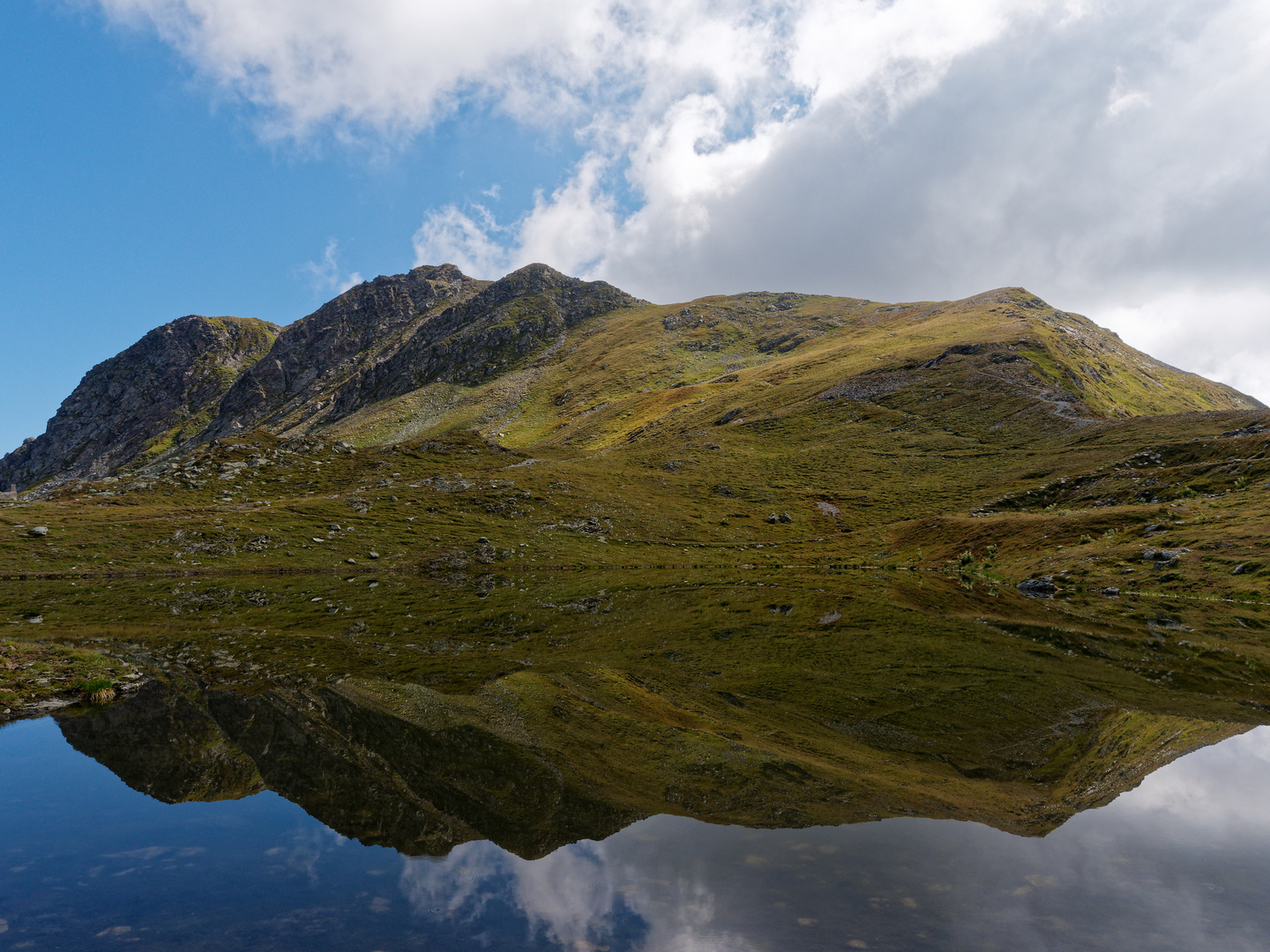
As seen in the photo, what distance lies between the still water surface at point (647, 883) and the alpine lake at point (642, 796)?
0.05m

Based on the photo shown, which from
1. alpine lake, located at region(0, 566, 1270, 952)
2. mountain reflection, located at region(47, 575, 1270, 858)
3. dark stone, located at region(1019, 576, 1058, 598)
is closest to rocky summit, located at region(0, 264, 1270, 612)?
dark stone, located at region(1019, 576, 1058, 598)

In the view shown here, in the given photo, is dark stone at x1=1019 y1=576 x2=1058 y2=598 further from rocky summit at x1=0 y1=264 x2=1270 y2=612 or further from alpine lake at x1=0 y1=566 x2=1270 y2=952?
alpine lake at x1=0 y1=566 x2=1270 y2=952

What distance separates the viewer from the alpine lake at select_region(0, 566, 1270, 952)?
332 inches

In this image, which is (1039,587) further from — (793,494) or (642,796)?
(793,494)

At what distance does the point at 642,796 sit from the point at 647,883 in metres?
3.00

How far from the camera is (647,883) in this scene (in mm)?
9477

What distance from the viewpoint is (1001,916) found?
8.43 metres

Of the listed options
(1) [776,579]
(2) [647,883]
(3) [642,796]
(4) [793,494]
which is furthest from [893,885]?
(4) [793,494]

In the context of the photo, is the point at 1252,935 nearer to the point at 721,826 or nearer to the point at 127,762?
the point at 721,826

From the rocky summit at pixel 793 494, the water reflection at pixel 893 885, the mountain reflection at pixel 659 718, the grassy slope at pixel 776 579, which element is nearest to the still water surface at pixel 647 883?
the water reflection at pixel 893 885

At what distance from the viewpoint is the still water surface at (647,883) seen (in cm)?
804

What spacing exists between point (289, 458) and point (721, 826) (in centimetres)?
7172

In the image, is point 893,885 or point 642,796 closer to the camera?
point 893,885

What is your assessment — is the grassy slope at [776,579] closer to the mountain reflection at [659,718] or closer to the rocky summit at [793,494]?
the mountain reflection at [659,718]
